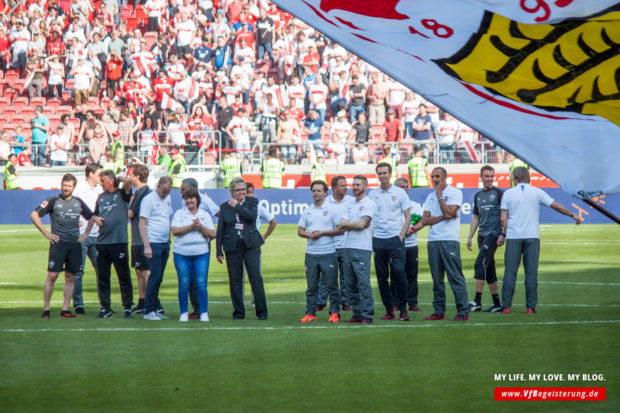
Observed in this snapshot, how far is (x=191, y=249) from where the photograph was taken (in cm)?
1360

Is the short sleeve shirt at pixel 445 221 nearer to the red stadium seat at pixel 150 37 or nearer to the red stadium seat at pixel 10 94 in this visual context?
the red stadium seat at pixel 150 37

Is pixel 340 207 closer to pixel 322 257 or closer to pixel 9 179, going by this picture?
pixel 322 257

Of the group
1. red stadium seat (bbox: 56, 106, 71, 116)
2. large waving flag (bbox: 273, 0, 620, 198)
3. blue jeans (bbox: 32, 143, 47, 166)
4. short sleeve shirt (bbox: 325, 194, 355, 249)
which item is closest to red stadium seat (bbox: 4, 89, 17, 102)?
red stadium seat (bbox: 56, 106, 71, 116)

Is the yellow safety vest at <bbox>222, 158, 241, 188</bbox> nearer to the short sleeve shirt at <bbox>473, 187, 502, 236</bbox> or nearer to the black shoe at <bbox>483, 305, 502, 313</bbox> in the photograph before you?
the short sleeve shirt at <bbox>473, 187, 502, 236</bbox>

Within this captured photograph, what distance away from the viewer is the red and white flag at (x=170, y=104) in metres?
37.1

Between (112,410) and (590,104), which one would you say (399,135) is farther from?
(590,104)

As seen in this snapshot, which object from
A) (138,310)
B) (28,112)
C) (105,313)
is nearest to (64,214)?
(105,313)

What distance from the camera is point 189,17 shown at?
4100cm

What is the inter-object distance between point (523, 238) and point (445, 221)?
124cm

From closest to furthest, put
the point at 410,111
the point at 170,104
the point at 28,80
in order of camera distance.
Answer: the point at 410,111 → the point at 170,104 → the point at 28,80

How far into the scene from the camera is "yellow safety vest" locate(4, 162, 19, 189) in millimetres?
33875

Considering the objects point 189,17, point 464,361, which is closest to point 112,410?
point 464,361

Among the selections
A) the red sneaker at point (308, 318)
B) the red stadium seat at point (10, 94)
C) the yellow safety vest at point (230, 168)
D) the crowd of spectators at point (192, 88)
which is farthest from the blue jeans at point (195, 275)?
the red stadium seat at point (10, 94)

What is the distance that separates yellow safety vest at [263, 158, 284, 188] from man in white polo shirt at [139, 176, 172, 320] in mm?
17881
